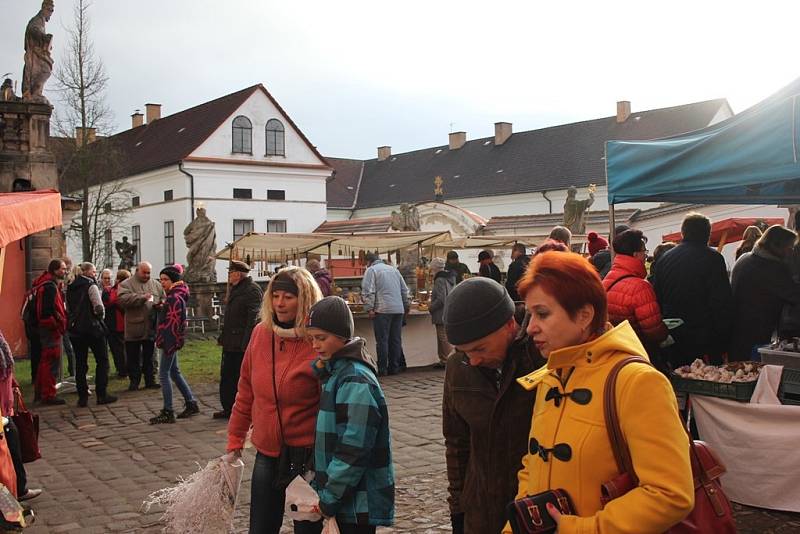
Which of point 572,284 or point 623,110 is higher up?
point 623,110

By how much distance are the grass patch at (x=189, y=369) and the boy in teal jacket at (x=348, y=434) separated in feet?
29.3

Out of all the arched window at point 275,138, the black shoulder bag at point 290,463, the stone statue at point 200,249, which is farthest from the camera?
the arched window at point 275,138

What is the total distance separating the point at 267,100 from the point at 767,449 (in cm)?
4514

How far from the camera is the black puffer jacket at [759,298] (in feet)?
22.0

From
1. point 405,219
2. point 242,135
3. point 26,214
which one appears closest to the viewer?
point 26,214

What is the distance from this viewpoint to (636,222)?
28094mm

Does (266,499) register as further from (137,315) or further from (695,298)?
(137,315)

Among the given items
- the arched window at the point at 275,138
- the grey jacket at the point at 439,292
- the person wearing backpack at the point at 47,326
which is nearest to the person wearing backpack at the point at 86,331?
the person wearing backpack at the point at 47,326

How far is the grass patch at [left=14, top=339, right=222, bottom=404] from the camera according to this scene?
492 inches

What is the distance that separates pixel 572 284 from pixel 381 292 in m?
10.7

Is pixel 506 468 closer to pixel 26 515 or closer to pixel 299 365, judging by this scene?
pixel 299 365

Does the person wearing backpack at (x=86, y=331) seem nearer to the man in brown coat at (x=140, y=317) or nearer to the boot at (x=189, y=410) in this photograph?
the man in brown coat at (x=140, y=317)

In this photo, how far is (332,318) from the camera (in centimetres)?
362

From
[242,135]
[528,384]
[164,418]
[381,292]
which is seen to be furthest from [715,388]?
[242,135]
